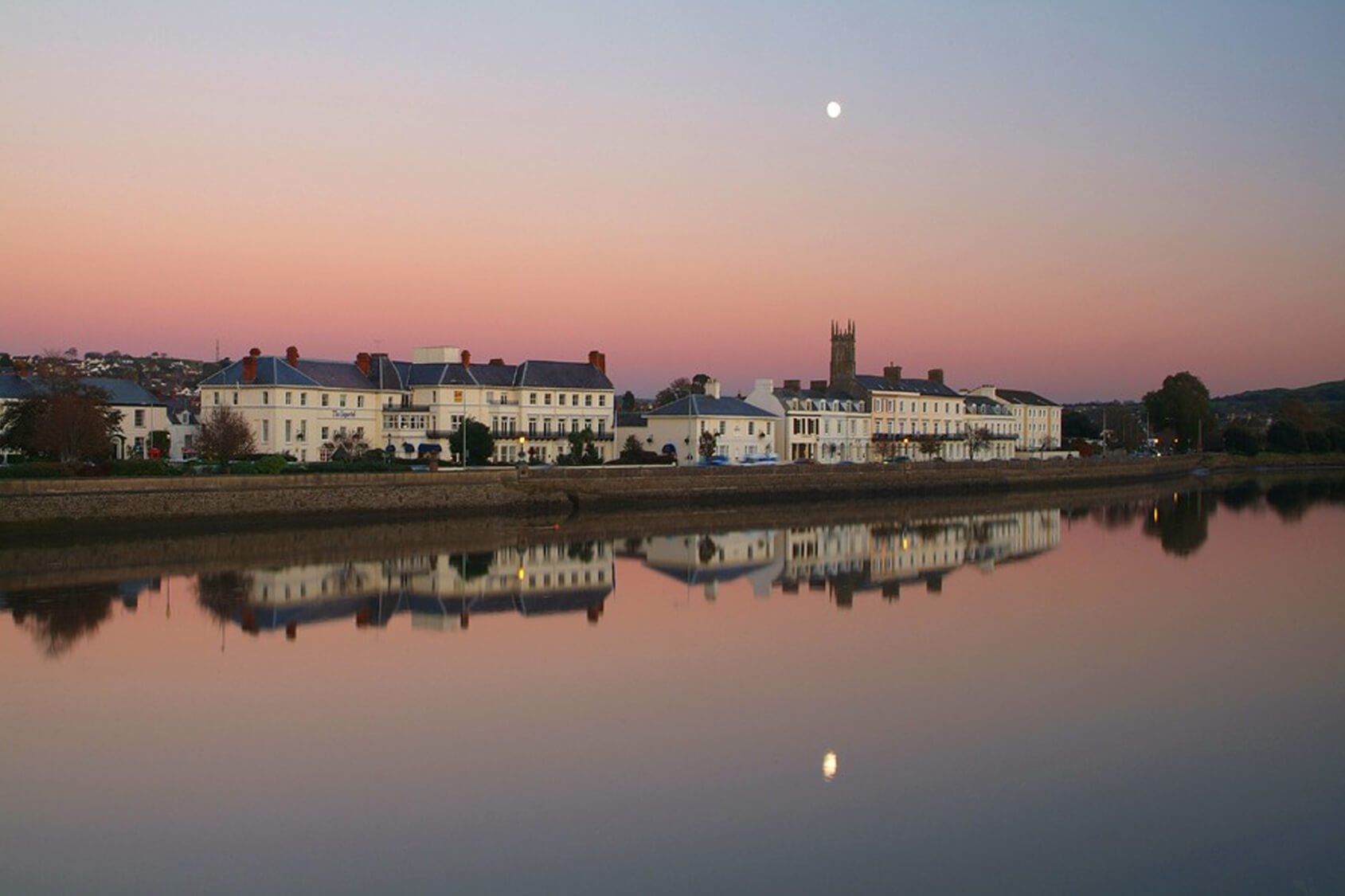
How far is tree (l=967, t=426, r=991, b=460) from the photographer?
85438mm

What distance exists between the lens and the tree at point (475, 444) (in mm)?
56250

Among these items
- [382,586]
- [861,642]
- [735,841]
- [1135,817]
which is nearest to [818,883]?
[735,841]

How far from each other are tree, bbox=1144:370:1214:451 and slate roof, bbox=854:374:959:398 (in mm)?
35501

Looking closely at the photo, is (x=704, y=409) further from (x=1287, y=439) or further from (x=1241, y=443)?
(x=1287, y=439)

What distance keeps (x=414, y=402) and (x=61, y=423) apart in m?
19.4

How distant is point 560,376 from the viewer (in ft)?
206

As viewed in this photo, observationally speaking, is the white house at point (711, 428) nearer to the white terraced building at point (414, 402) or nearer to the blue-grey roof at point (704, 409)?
the blue-grey roof at point (704, 409)

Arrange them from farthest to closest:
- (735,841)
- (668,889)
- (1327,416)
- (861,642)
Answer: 1. (1327,416)
2. (861,642)
3. (735,841)
4. (668,889)

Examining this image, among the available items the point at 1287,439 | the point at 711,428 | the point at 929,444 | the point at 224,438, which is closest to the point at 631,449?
the point at 711,428

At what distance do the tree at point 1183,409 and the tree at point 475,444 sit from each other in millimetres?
74945

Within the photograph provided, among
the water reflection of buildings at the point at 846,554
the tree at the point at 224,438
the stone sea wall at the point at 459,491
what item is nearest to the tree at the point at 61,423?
the tree at the point at 224,438

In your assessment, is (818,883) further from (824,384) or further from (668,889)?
(824,384)

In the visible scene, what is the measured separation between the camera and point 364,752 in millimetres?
16234

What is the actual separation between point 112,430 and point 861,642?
35370 millimetres
